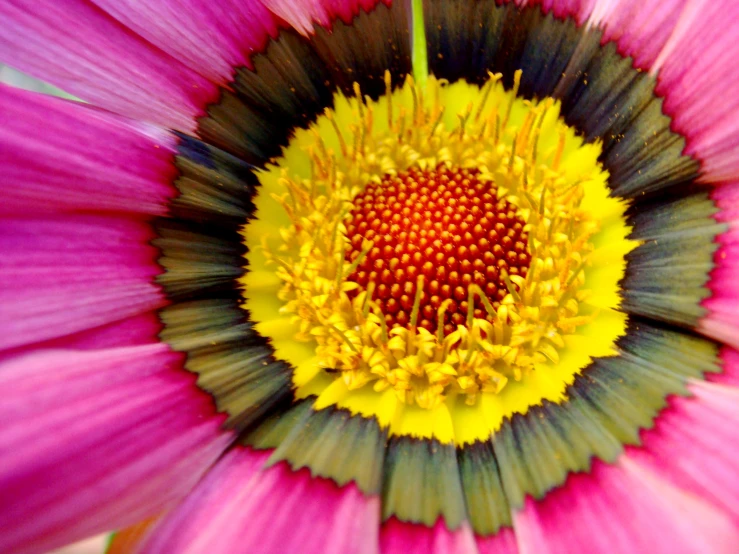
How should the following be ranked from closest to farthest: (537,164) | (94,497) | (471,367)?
(94,497), (471,367), (537,164)

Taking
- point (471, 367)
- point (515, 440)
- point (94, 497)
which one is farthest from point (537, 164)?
point (94, 497)

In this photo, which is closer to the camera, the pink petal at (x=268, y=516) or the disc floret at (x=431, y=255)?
the pink petal at (x=268, y=516)

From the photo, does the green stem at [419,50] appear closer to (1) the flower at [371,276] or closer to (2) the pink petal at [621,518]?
(1) the flower at [371,276]

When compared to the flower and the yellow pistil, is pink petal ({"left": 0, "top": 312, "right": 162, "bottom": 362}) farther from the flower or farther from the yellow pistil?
the yellow pistil

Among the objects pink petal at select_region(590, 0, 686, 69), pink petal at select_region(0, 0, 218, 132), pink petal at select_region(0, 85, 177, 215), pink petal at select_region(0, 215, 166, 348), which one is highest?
pink petal at select_region(590, 0, 686, 69)

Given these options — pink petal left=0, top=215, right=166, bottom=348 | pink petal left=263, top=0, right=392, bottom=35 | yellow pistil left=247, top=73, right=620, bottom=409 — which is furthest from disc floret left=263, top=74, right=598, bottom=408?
pink petal left=0, top=215, right=166, bottom=348

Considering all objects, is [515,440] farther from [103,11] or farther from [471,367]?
[103,11]

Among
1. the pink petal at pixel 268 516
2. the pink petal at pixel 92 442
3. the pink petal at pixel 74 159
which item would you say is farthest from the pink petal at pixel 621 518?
the pink petal at pixel 74 159
